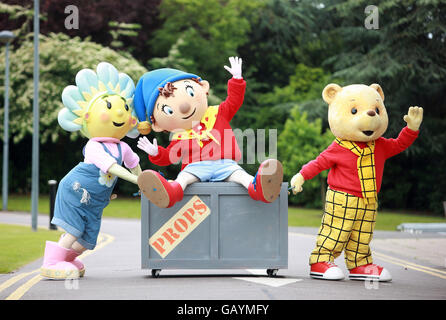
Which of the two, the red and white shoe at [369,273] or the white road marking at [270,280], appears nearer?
the white road marking at [270,280]

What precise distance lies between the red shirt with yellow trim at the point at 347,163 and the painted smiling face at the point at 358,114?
0.16 m

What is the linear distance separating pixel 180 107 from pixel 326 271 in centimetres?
238

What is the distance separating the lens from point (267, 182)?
23.6ft

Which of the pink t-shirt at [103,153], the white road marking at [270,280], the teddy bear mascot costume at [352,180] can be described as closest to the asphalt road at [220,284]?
the white road marking at [270,280]

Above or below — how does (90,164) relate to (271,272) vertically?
above

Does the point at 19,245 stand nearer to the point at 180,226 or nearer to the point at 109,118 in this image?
the point at 109,118

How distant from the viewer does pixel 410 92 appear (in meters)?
26.7

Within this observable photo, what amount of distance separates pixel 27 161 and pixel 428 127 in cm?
1749

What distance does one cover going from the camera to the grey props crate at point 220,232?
25.3ft

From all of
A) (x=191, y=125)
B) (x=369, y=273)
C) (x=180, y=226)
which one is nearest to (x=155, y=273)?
(x=180, y=226)

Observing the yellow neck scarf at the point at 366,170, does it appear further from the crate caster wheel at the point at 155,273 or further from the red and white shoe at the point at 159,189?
the crate caster wheel at the point at 155,273

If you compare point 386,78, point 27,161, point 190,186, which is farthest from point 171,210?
point 27,161

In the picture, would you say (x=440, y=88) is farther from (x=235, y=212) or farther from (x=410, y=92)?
(x=235, y=212)

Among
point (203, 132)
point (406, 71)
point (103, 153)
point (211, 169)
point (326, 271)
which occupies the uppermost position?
point (406, 71)
